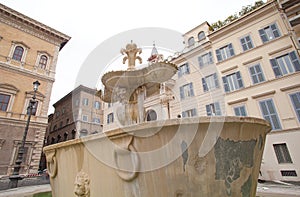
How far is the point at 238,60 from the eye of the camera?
44.1ft

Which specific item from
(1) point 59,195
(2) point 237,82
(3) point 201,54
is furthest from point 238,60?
(1) point 59,195

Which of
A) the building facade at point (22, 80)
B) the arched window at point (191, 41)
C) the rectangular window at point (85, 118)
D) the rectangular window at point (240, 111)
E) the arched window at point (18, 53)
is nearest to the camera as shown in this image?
the rectangular window at point (240, 111)

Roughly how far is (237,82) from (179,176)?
44.3 feet

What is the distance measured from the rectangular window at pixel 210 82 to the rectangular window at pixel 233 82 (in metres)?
0.85

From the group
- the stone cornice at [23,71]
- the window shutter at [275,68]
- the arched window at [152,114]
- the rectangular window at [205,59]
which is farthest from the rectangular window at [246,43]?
the stone cornice at [23,71]

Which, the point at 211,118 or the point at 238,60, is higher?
the point at 238,60

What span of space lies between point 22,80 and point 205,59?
62.1 ft

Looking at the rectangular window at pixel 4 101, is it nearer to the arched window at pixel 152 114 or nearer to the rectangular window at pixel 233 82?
the arched window at pixel 152 114

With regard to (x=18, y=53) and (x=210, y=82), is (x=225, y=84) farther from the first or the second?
(x=18, y=53)

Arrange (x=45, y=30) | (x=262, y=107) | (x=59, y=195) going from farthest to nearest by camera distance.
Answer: (x=45, y=30) < (x=262, y=107) < (x=59, y=195)

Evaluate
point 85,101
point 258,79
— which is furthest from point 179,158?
point 85,101

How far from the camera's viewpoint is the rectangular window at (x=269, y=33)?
1206cm

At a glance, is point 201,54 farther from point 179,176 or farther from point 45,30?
point 45,30

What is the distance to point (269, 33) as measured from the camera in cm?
1242
